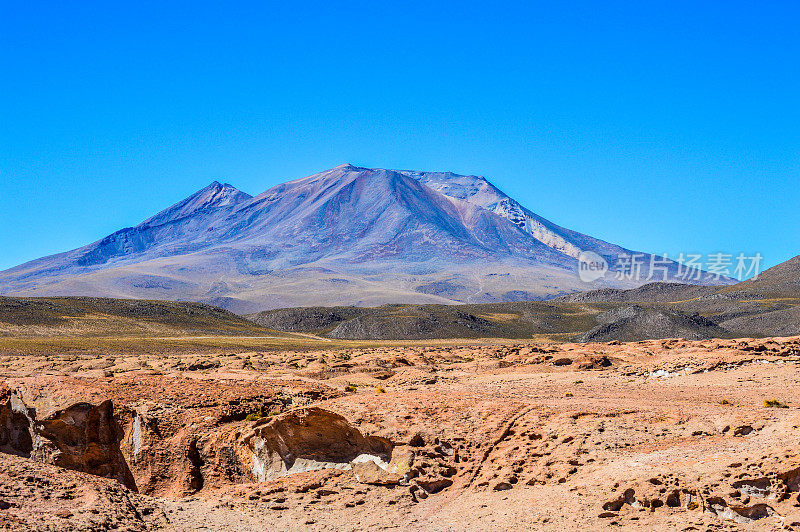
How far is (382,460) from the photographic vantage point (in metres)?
14.7

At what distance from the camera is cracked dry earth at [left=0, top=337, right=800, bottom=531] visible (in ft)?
37.1

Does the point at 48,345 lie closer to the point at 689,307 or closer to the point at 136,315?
the point at 136,315

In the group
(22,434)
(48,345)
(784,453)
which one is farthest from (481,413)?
(48,345)

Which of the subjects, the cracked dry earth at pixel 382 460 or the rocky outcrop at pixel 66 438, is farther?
the rocky outcrop at pixel 66 438

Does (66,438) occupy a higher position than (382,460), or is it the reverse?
(66,438)

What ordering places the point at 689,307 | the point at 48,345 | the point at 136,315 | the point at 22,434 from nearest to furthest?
1. the point at 22,434
2. the point at 48,345
3. the point at 136,315
4. the point at 689,307

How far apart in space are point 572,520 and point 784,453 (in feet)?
11.7

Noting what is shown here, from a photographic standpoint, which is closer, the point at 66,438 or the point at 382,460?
the point at 382,460

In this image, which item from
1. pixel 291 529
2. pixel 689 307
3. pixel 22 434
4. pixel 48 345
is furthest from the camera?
pixel 689 307

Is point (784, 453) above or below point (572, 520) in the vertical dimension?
above

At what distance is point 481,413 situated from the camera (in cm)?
1580

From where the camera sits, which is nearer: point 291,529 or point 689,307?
point 291,529

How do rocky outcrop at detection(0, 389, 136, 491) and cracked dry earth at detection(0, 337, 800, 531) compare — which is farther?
rocky outcrop at detection(0, 389, 136, 491)

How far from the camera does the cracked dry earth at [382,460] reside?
1130 cm
